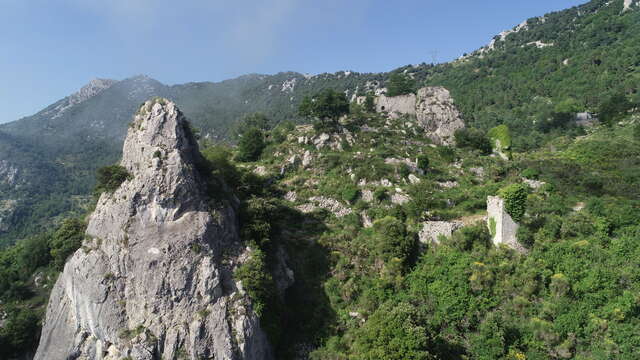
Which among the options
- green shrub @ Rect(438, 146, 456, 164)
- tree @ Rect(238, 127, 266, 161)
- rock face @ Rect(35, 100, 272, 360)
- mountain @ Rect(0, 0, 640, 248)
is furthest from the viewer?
mountain @ Rect(0, 0, 640, 248)

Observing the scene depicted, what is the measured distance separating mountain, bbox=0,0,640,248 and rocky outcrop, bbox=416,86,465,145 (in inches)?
519

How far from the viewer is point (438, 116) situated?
2594 inches

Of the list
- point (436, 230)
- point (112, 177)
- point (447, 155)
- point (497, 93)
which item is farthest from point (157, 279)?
point (497, 93)

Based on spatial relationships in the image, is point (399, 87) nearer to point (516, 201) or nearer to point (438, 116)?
point (438, 116)

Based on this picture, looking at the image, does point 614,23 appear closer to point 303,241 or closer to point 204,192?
point 303,241

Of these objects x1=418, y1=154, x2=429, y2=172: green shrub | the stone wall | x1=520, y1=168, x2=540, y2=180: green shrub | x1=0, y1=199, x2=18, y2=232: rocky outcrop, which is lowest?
x1=0, y1=199, x2=18, y2=232: rocky outcrop

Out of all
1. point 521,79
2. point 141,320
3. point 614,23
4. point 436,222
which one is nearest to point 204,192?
point 141,320

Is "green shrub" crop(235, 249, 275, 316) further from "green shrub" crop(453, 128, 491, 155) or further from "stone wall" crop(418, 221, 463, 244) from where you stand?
"green shrub" crop(453, 128, 491, 155)

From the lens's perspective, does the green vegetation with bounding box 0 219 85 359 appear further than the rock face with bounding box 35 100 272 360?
Yes

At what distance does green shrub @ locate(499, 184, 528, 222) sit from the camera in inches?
1141

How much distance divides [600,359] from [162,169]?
37.1 metres

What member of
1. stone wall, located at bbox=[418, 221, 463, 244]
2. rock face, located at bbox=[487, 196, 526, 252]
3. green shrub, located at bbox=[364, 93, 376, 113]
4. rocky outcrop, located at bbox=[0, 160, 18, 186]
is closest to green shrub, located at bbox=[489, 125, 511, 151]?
green shrub, located at bbox=[364, 93, 376, 113]

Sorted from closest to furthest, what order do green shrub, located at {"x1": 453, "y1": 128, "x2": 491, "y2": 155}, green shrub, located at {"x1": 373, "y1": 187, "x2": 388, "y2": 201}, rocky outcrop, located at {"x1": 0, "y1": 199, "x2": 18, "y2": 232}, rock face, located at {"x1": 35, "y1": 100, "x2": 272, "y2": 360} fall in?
rock face, located at {"x1": 35, "y1": 100, "x2": 272, "y2": 360} < green shrub, located at {"x1": 373, "y1": 187, "x2": 388, "y2": 201} < green shrub, located at {"x1": 453, "y1": 128, "x2": 491, "y2": 155} < rocky outcrop, located at {"x1": 0, "y1": 199, "x2": 18, "y2": 232}

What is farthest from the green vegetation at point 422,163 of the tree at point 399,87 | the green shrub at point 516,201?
the tree at point 399,87
